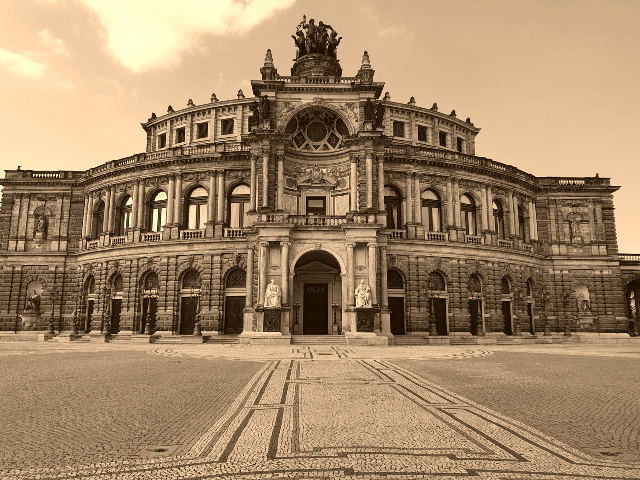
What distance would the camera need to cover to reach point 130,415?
26.2 ft

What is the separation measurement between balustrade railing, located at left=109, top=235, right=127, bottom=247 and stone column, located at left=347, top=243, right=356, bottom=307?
Answer: 2080cm

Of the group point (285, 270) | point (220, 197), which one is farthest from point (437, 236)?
point (220, 197)

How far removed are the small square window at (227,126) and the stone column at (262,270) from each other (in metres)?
17.4

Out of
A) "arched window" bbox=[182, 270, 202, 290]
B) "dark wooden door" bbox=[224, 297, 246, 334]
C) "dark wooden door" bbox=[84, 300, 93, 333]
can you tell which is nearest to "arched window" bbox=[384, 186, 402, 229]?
"dark wooden door" bbox=[224, 297, 246, 334]

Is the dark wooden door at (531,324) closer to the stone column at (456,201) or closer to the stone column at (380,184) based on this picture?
the stone column at (456,201)

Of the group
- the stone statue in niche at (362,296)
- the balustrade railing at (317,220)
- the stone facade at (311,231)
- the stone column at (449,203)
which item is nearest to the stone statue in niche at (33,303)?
the stone facade at (311,231)

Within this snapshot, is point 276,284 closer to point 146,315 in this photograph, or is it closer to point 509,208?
point 146,315

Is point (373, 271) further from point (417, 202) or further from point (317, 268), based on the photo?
point (417, 202)

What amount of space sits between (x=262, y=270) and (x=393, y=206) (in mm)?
13892

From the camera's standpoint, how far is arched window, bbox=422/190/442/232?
39406 millimetres

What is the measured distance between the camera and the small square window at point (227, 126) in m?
44.1

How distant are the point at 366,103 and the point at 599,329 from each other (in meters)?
29.9

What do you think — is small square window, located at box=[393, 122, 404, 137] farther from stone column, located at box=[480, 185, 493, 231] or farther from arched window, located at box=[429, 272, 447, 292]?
arched window, located at box=[429, 272, 447, 292]

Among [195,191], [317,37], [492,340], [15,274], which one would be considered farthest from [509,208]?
[15,274]
